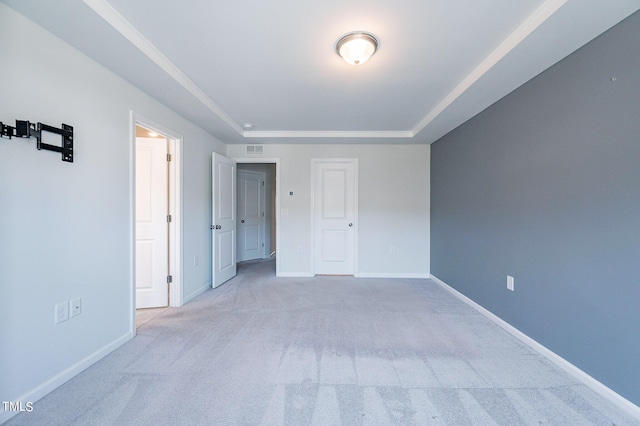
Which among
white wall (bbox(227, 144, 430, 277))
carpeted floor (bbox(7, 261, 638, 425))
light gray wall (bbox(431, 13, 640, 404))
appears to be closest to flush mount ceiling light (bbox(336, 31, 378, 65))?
light gray wall (bbox(431, 13, 640, 404))

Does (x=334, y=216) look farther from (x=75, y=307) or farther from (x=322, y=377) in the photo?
(x=75, y=307)

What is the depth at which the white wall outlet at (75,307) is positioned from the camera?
1750mm

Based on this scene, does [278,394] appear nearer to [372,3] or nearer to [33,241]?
[33,241]

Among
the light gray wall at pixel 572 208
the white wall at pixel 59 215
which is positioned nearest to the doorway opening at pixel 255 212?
the white wall at pixel 59 215

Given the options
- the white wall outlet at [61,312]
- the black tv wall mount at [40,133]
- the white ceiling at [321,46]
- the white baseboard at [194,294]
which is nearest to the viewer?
the black tv wall mount at [40,133]

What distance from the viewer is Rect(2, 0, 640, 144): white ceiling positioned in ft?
4.91

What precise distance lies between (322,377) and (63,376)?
1.73 m

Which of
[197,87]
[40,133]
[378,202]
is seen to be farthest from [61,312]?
[378,202]

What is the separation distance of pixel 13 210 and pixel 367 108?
3.03 metres

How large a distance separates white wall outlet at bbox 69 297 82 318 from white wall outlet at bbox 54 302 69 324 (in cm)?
3

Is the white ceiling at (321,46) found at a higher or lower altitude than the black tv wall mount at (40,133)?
higher

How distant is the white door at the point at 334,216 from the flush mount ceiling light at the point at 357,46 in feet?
8.49

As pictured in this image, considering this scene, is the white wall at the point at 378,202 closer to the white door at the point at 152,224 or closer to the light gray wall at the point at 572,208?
the light gray wall at the point at 572,208

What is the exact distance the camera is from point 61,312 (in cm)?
168
